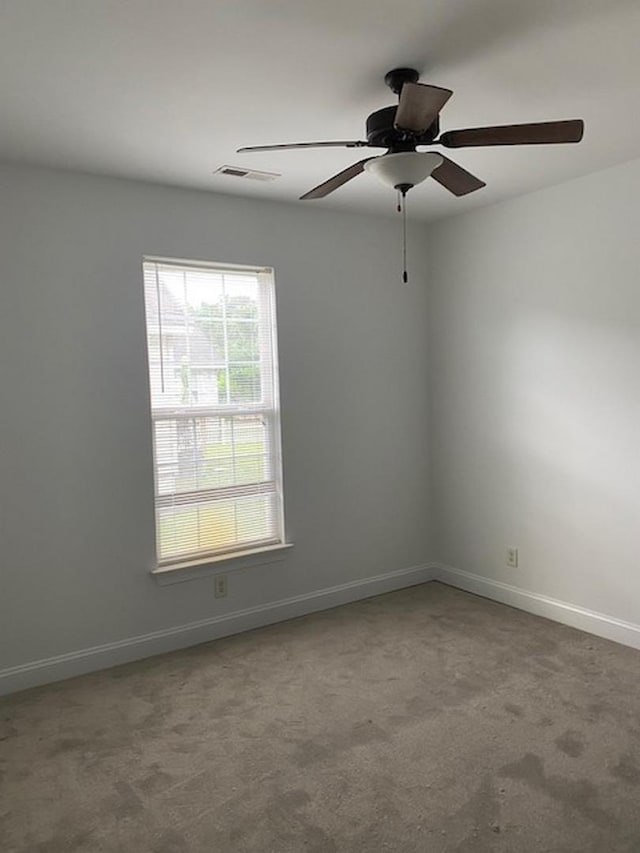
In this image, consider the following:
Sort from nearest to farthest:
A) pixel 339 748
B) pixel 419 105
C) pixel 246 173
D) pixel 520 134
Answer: pixel 419 105, pixel 520 134, pixel 339 748, pixel 246 173

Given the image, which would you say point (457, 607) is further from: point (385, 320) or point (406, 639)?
point (385, 320)

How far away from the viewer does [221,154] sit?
290cm

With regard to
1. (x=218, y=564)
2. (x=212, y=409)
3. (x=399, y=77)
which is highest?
(x=399, y=77)

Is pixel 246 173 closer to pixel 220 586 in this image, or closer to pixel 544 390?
pixel 544 390

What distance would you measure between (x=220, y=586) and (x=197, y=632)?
267mm

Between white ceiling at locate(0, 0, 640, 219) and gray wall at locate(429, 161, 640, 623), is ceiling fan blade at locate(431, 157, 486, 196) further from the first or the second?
gray wall at locate(429, 161, 640, 623)

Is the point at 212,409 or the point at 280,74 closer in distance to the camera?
the point at 280,74

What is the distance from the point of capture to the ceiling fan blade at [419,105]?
1.75 m

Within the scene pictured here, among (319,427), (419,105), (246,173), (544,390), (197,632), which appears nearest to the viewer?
(419,105)

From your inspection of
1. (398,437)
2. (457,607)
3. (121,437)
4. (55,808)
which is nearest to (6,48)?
(121,437)

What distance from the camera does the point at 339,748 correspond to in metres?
2.47

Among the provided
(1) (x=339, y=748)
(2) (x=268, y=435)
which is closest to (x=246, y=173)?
(2) (x=268, y=435)

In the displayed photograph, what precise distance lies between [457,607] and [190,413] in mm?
1993

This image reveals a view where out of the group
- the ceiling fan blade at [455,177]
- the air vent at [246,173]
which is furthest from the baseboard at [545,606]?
the air vent at [246,173]
